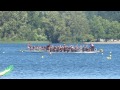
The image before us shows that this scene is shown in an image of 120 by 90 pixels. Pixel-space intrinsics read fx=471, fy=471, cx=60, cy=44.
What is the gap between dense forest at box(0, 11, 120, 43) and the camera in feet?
173

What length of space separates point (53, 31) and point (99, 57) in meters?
9.72

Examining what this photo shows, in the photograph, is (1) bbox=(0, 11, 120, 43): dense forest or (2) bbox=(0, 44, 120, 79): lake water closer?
(2) bbox=(0, 44, 120, 79): lake water

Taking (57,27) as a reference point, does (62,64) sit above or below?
below

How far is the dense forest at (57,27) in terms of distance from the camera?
52.8m

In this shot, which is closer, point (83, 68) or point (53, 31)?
point (83, 68)

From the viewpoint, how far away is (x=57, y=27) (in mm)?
51906

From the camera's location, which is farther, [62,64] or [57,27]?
[57,27]

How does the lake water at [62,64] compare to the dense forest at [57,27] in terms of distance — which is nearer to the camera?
the lake water at [62,64]

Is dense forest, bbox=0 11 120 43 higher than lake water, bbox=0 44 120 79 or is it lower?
higher
